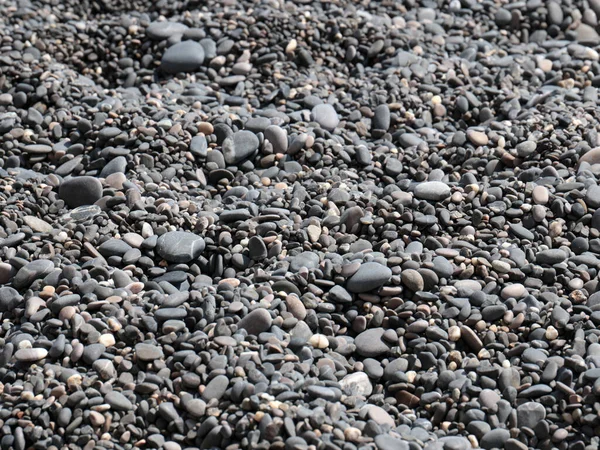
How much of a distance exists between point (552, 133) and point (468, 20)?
108 centimetres

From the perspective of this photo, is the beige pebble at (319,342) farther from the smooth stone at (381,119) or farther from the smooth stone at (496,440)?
the smooth stone at (381,119)

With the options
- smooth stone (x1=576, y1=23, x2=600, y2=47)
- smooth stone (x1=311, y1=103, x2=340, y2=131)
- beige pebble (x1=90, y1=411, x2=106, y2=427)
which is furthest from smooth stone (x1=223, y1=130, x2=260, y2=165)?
smooth stone (x1=576, y1=23, x2=600, y2=47)

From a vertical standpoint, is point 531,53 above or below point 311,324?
above

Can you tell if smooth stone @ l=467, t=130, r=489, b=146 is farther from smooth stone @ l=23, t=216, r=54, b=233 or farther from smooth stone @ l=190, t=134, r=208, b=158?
smooth stone @ l=23, t=216, r=54, b=233

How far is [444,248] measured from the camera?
8.22ft

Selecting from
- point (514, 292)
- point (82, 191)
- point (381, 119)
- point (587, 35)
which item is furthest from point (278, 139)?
point (587, 35)

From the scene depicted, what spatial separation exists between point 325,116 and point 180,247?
0.91 meters

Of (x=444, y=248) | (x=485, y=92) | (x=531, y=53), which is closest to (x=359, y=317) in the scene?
(x=444, y=248)

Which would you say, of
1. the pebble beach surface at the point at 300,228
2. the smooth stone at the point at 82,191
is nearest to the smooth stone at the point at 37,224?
the pebble beach surface at the point at 300,228

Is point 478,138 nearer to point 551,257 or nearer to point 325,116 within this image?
point 325,116

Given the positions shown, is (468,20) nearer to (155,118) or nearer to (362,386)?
(155,118)

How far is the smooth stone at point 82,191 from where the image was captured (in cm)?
273

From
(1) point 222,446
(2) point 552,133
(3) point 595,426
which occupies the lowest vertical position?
(1) point 222,446

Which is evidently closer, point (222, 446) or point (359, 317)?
point (222, 446)
